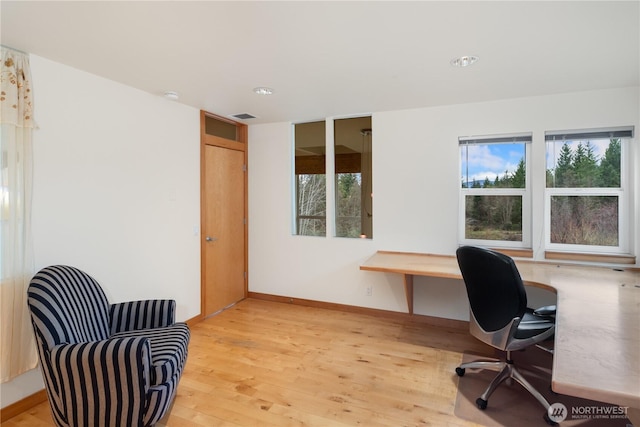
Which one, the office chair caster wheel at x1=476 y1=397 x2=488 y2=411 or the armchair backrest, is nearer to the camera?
the armchair backrest

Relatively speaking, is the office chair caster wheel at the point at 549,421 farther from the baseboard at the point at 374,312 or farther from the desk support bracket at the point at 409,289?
the desk support bracket at the point at 409,289

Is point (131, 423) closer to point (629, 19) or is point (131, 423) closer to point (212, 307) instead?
point (212, 307)

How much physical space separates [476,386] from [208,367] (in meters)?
2.12

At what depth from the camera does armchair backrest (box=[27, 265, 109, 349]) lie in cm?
185

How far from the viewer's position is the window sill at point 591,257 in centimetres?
297

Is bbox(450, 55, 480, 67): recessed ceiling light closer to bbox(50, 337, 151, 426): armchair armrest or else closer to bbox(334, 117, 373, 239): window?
bbox(334, 117, 373, 239): window

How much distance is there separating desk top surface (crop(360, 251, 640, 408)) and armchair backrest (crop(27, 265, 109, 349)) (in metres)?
2.29

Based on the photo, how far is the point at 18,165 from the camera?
2.18 meters

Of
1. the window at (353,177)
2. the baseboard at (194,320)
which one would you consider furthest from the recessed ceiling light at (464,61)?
the baseboard at (194,320)

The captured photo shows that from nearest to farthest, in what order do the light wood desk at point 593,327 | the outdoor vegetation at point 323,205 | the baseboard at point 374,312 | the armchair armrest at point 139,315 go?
the light wood desk at point 593,327
the armchair armrest at point 139,315
the baseboard at point 374,312
the outdoor vegetation at point 323,205

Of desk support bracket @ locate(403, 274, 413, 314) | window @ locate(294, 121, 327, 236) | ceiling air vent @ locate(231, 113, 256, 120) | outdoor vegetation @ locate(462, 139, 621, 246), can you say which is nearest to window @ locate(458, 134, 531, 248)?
outdoor vegetation @ locate(462, 139, 621, 246)

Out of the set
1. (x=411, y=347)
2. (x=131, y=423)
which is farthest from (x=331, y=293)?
(x=131, y=423)

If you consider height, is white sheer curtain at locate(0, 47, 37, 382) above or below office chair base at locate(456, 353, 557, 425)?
above

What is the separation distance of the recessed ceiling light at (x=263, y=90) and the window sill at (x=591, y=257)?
10.0 ft
